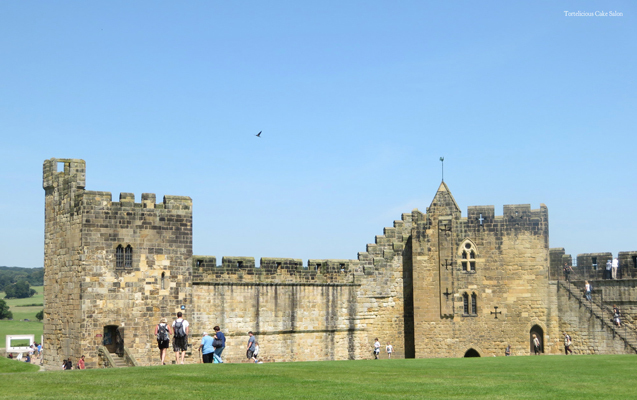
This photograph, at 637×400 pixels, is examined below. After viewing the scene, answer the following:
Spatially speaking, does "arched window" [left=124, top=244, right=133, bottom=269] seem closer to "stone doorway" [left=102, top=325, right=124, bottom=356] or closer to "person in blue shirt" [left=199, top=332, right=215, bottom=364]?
"stone doorway" [left=102, top=325, right=124, bottom=356]

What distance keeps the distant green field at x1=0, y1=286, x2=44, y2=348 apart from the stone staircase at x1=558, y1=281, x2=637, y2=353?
58824mm

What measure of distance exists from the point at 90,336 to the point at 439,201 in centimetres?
1741

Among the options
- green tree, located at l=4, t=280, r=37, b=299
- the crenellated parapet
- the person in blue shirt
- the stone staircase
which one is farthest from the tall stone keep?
green tree, located at l=4, t=280, r=37, b=299

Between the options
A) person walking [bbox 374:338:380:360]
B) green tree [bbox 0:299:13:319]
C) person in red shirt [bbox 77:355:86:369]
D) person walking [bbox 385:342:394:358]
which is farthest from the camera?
green tree [bbox 0:299:13:319]

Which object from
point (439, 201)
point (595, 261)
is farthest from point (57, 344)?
point (595, 261)

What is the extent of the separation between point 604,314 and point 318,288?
1292 cm

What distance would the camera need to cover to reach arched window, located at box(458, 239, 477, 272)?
37.9 meters

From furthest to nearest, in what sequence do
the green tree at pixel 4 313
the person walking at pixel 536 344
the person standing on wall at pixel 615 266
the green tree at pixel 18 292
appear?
the green tree at pixel 18 292 < the green tree at pixel 4 313 < the person standing on wall at pixel 615 266 < the person walking at pixel 536 344

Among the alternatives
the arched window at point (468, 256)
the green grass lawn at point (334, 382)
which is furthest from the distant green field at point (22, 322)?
the green grass lawn at point (334, 382)

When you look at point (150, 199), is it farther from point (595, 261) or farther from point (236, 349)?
point (595, 261)

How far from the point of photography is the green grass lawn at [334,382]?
1736 cm

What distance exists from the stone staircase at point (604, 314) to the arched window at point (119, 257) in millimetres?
19226

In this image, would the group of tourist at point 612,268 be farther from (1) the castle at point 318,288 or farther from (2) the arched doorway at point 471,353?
(2) the arched doorway at point 471,353

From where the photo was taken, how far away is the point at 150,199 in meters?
34.3
